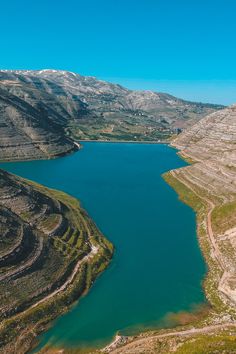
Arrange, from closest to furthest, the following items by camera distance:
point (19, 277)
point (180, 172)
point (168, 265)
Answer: point (19, 277)
point (168, 265)
point (180, 172)

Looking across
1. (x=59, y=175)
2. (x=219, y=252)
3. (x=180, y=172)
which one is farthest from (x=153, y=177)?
(x=219, y=252)

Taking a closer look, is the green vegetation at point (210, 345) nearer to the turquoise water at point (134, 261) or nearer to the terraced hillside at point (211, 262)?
the terraced hillside at point (211, 262)

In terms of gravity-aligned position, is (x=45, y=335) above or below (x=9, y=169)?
below

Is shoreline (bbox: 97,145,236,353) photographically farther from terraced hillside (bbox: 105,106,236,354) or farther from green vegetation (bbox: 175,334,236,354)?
green vegetation (bbox: 175,334,236,354)

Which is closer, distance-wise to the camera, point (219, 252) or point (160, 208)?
point (219, 252)

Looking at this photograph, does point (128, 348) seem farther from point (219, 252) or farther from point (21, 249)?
point (219, 252)

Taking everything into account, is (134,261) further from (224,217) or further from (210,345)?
(210,345)
